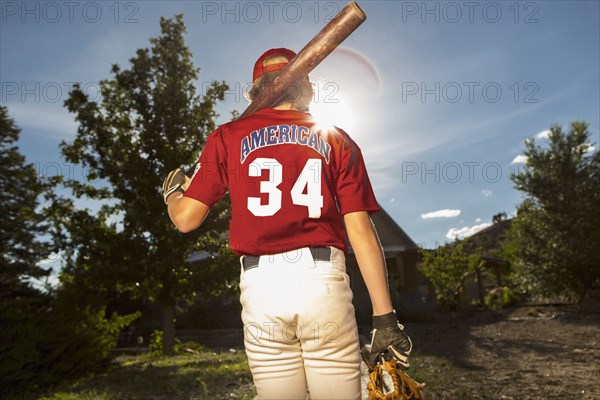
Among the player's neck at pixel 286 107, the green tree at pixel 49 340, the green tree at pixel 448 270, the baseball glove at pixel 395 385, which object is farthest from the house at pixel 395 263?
the player's neck at pixel 286 107

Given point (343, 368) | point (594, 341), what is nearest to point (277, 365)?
point (343, 368)

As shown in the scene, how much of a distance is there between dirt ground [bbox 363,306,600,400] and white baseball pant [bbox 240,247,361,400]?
4.77 meters

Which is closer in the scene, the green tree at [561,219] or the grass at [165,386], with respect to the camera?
the grass at [165,386]

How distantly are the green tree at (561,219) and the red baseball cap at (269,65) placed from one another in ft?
70.7

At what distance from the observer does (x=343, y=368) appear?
7.06 feet

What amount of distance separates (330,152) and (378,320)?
2.95 feet

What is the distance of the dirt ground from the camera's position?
647cm

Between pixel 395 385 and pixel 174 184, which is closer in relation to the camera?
pixel 395 385

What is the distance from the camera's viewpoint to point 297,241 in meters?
2.25

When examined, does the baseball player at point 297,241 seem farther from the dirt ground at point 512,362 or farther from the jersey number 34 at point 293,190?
the dirt ground at point 512,362

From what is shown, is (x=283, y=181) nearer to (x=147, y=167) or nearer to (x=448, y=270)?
(x=147, y=167)

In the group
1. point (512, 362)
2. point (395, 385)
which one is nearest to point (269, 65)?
point (395, 385)

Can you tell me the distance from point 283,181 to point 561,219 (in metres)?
22.6

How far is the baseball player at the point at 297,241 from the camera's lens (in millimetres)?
2137
